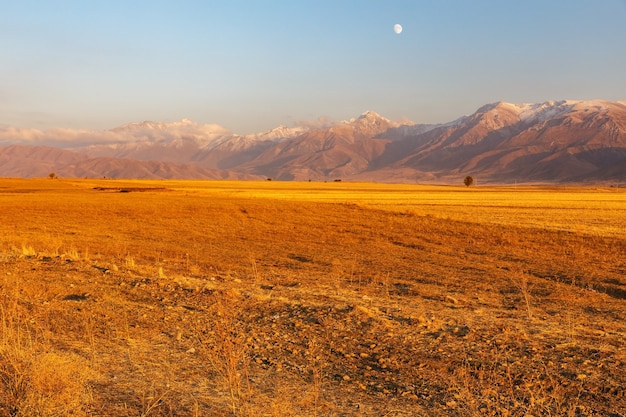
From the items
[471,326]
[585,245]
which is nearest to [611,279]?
[585,245]

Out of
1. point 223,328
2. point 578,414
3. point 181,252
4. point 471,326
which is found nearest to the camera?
point 578,414

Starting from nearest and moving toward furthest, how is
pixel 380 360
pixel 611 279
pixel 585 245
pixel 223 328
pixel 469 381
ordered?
pixel 469 381 < pixel 380 360 < pixel 223 328 < pixel 611 279 < pixel 585 245

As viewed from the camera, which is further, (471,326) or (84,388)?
(471,326)

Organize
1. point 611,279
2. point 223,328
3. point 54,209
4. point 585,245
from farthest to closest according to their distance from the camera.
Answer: point 54,209
point 585,245
point 611,279
point 223,328

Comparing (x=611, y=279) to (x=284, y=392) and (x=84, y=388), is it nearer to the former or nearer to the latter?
(x=284, y=392)

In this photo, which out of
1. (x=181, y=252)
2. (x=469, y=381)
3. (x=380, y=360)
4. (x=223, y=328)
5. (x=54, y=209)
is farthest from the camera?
(x=54, y=209)

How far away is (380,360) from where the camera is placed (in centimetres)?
829

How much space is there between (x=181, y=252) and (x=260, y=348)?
1543cm

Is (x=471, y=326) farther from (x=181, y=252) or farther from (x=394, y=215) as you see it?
(x=394, y=215)

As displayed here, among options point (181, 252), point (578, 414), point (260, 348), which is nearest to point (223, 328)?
point (260, 348)

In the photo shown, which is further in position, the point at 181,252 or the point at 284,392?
the point at 181,252

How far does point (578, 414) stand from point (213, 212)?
40.0m

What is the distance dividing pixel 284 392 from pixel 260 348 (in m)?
1.81

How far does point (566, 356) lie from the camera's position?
8633 mm
